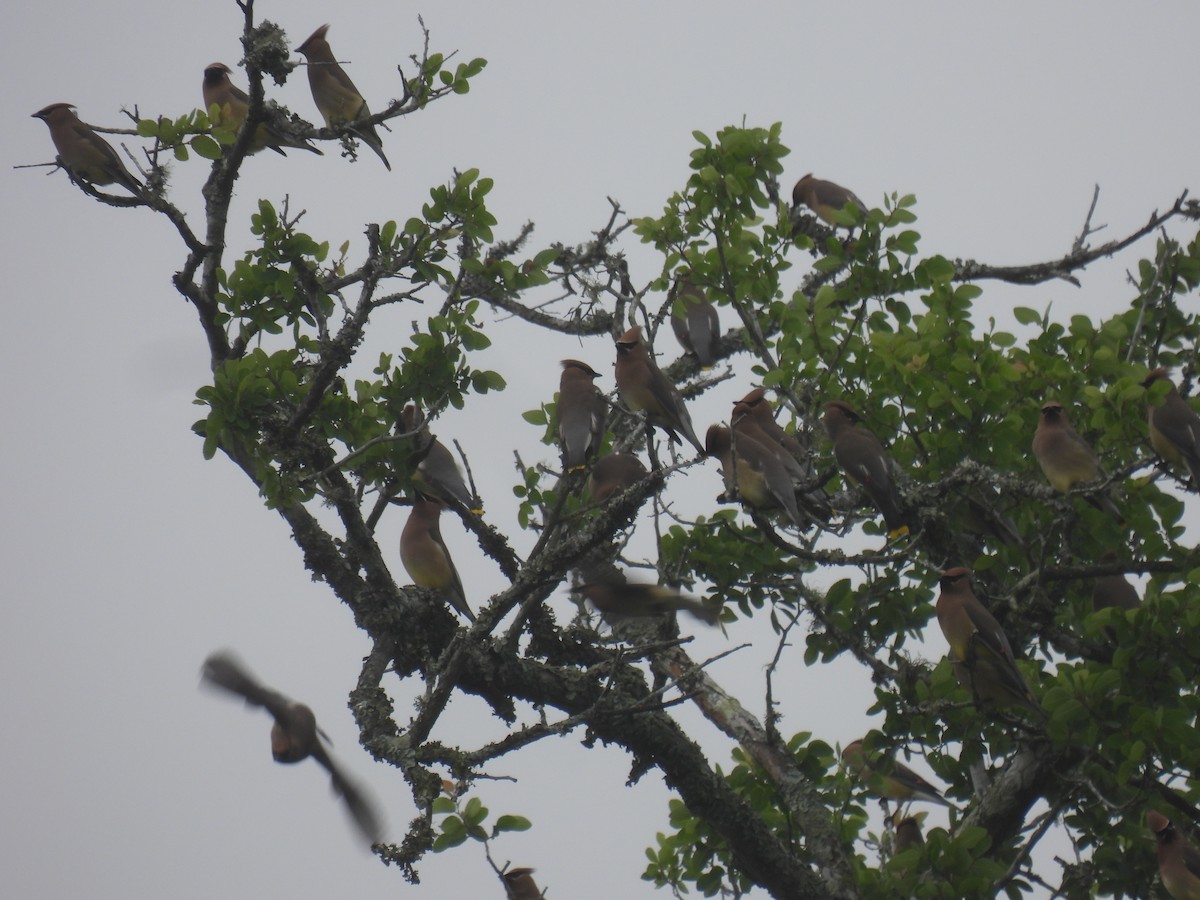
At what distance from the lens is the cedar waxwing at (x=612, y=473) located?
5.98 m

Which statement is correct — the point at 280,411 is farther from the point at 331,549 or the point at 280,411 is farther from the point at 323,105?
the point at 323,105

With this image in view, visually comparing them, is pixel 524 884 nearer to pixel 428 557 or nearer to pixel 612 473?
pixel 428 557

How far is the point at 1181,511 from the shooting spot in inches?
210

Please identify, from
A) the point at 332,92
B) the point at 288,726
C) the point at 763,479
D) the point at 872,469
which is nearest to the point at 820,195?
the point at 332,92

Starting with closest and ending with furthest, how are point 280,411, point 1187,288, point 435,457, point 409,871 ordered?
point 409,871
point 280,411
point 1187,288
point 435,457

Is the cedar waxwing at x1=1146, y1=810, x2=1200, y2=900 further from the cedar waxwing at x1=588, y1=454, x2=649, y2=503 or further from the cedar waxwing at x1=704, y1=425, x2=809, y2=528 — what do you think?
the cedar waxwing at x1=588, y1=454, x2=649, y2=503

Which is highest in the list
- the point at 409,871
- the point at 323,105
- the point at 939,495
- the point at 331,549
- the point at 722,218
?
the point at 323,105

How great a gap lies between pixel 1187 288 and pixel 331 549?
12.7ft

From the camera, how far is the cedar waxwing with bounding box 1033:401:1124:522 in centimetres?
527

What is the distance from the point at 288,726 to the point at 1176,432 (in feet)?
12.9

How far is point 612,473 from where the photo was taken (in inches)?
239

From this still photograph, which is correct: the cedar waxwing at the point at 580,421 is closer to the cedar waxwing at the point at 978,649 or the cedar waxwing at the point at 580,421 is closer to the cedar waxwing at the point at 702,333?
the cedar waxwing at the point at 978,649

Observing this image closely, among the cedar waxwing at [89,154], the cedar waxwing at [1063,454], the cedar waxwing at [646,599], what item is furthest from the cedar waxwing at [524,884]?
the cedar waxwing at [89,154]

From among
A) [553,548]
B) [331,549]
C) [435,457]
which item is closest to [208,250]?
[331,549]
